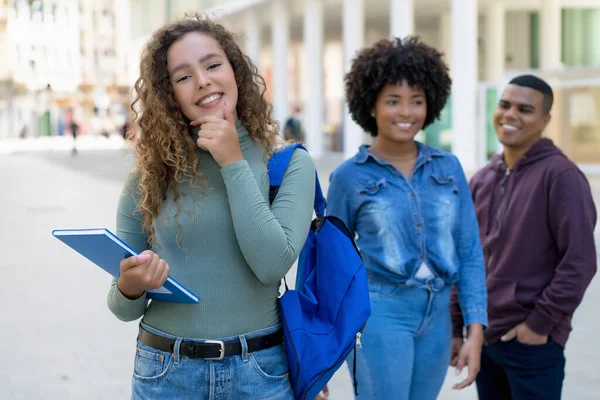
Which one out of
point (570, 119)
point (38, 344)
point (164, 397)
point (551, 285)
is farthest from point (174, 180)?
point (570, 119)

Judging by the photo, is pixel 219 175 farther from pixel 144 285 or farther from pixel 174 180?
pixel 144 285

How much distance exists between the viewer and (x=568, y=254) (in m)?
3.21

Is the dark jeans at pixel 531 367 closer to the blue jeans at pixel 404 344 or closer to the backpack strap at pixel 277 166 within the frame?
the blue jeans at pixel 404 344

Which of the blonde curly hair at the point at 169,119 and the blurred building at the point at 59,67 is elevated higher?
the blurred building at the point at 59,67

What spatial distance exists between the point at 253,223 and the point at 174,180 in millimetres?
315

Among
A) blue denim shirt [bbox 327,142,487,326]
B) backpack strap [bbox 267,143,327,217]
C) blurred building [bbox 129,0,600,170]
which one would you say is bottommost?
blue denim shirt [bbox 327,142,487,326]

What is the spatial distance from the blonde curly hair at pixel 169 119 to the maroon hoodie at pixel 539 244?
1.31 meters

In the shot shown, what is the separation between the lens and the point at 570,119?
66.2ft

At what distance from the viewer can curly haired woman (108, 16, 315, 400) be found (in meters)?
2.20

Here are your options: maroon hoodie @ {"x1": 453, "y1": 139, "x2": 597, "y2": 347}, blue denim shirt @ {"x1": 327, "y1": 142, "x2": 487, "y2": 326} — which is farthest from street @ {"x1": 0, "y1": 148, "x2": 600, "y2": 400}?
maroon hoodie @ {"x1": 453, "y1": 139, "x2": 597, "y2": 347}

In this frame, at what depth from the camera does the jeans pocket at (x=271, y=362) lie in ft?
7.40

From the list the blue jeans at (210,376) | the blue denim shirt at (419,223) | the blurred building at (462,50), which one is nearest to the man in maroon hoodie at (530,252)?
the blue denim shirt at (419,223)

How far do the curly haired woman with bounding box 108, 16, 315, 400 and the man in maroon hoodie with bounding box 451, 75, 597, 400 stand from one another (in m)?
1.32

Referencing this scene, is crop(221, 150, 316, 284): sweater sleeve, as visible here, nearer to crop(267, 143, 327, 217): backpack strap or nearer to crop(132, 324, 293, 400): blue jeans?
crop(267, 143, 327, 217): backpack strap
